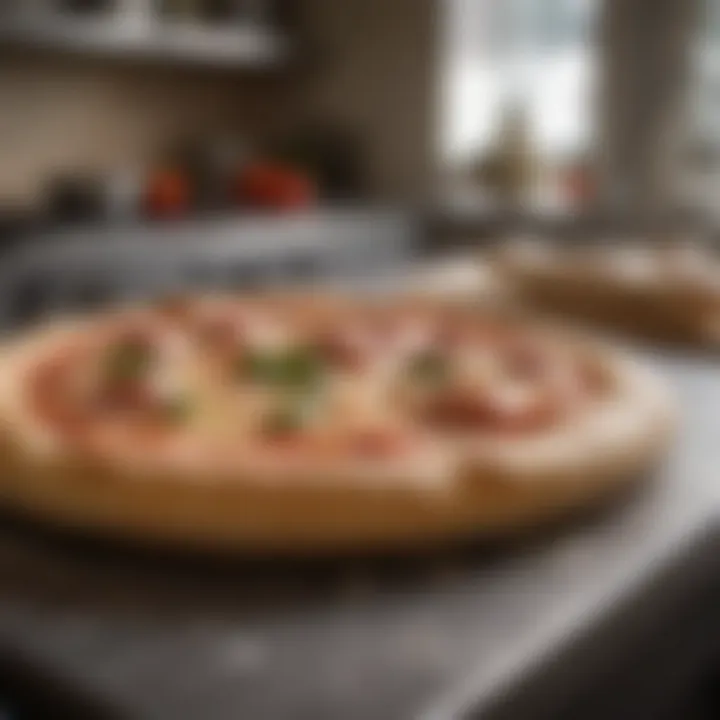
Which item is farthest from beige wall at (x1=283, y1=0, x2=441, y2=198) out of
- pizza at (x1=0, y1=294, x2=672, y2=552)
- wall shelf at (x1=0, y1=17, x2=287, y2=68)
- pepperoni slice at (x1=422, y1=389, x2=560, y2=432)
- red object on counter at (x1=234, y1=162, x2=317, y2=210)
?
pepperoni slice at (x1=422, y1=389, x2=560, y2=432)

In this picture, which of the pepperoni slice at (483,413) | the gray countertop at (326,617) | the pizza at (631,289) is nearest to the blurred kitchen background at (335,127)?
the pizza at (631,289)

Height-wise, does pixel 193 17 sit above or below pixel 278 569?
above

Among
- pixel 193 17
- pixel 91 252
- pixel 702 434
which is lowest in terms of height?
pixel 91 252

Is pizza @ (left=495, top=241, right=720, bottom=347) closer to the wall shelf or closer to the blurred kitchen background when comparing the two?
the blurred kitchen background

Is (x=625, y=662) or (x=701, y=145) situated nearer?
(x=625, y=662)

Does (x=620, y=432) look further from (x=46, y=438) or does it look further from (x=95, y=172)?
(x=95, y=172)

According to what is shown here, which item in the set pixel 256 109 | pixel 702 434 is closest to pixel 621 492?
pixel 702 434

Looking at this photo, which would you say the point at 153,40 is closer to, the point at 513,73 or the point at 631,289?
the point at 513,73
